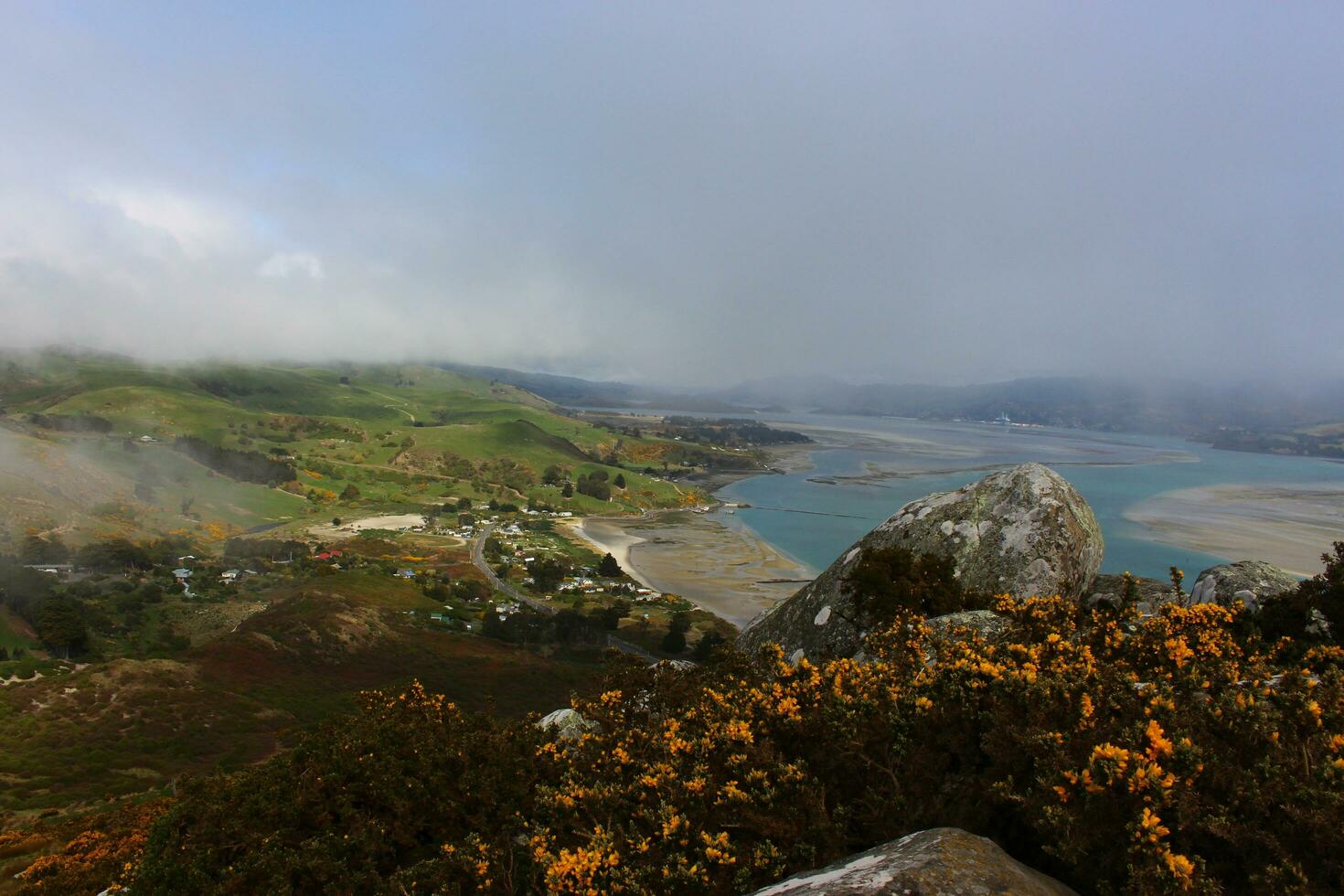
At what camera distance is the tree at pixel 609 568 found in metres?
98.4

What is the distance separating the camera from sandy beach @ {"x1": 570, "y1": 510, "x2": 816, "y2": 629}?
273ft

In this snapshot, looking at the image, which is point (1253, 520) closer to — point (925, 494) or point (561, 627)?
point (925, 494)

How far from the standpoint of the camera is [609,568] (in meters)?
99.2

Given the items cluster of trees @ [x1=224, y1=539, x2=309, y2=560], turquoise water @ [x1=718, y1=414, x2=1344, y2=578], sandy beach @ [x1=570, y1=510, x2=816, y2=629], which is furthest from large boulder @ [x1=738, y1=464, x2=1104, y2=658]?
cluster of trees @ [x1=224, y1=539, x2=309, y2=560]

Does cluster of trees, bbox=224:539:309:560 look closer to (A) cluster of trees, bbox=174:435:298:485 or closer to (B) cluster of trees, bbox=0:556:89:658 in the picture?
(B) cluster of trees, bbox=0:556:89:658

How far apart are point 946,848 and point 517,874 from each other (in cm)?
456

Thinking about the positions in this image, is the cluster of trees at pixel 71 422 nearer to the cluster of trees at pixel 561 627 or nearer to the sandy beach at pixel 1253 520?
the cluster of trees at pixel 561 627

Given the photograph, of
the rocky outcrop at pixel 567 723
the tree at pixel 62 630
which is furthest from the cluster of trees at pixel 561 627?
the rocky outcrop at pixel 567 723

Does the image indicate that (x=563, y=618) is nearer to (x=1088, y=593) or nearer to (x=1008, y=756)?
(x=1088, y=593)

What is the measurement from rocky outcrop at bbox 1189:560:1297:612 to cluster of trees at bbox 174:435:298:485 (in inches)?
7533

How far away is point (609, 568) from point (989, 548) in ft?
283

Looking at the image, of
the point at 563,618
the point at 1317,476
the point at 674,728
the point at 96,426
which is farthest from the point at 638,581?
the point at 1317,476

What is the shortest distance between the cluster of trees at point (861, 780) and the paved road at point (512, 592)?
52.2m

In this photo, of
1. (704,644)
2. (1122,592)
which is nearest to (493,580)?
(704,644)
